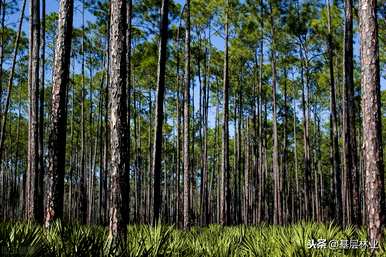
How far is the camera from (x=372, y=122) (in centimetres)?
721

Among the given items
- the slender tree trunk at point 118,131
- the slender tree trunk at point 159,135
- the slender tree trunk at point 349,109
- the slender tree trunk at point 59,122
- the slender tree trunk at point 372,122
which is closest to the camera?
the slender tree trunk at point 372,122

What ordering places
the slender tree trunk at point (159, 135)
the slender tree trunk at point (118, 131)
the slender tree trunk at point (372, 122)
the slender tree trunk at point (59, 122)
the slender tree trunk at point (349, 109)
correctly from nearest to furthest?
the slender tree trunk at point (372, 122) → the slender tree trunk at point (118, 131) → the slender tree trunk at point (59, 122) → the slender tree trunk at point (159, 135) → the slender tree trunk at point (349, 109)

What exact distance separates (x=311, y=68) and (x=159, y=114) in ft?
58.2

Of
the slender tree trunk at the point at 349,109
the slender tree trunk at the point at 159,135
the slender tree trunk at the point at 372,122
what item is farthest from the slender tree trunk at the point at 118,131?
the slender tree trunk at the point at 349,109

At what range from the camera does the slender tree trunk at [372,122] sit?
688 cm

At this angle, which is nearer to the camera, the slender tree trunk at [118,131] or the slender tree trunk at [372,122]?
the slender tree trunk at [372,122]

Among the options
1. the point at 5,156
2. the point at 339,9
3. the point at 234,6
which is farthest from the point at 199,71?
the point at 5,156

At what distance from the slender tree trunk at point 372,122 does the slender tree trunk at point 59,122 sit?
620 centimetres

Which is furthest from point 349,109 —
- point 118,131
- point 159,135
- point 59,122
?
point 59,122

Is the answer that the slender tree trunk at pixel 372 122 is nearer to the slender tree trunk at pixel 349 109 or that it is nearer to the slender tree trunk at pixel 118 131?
the slender tree trunk at pixel 118 131

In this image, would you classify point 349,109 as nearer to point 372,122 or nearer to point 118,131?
point 372,122

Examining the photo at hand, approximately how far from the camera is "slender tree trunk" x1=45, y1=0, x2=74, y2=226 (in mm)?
8836

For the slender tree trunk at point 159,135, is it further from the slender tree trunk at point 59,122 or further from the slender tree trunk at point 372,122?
the slender tree trunk at point 372,122

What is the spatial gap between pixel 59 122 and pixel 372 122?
656 centimetres
